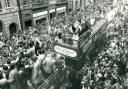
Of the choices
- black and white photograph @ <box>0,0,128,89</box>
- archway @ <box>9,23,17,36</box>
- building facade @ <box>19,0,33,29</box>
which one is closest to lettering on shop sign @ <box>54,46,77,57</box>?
black and white photograph @ <box>0,0,128,89</box>

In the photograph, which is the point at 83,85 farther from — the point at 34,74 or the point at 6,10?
the point at 6,10

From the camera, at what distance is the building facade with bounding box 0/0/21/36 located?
1577 cm

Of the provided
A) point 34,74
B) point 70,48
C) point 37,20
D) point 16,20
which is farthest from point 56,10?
point 34,74

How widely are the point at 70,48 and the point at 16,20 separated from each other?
11.4 metres

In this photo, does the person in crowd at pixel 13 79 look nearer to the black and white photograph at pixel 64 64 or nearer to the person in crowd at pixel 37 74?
A: the black and white photograph at pixel 64 64

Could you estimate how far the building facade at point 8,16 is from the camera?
15.8 m

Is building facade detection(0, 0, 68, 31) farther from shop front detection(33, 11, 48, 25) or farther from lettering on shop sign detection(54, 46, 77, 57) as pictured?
lettering on shop sign detection(54, 46, 77, 57)

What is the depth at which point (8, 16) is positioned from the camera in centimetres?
1653

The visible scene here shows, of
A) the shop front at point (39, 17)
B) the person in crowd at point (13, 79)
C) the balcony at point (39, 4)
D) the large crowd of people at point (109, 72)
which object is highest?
the balcony at point (39, 4)

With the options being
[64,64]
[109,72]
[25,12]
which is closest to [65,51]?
[64,64]

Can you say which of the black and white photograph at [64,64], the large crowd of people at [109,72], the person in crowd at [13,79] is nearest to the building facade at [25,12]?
the black and white photograph at [64,64]

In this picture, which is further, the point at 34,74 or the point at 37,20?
the point at 37,20

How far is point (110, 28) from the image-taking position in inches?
685

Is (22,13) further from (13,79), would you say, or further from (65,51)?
(13,79)
